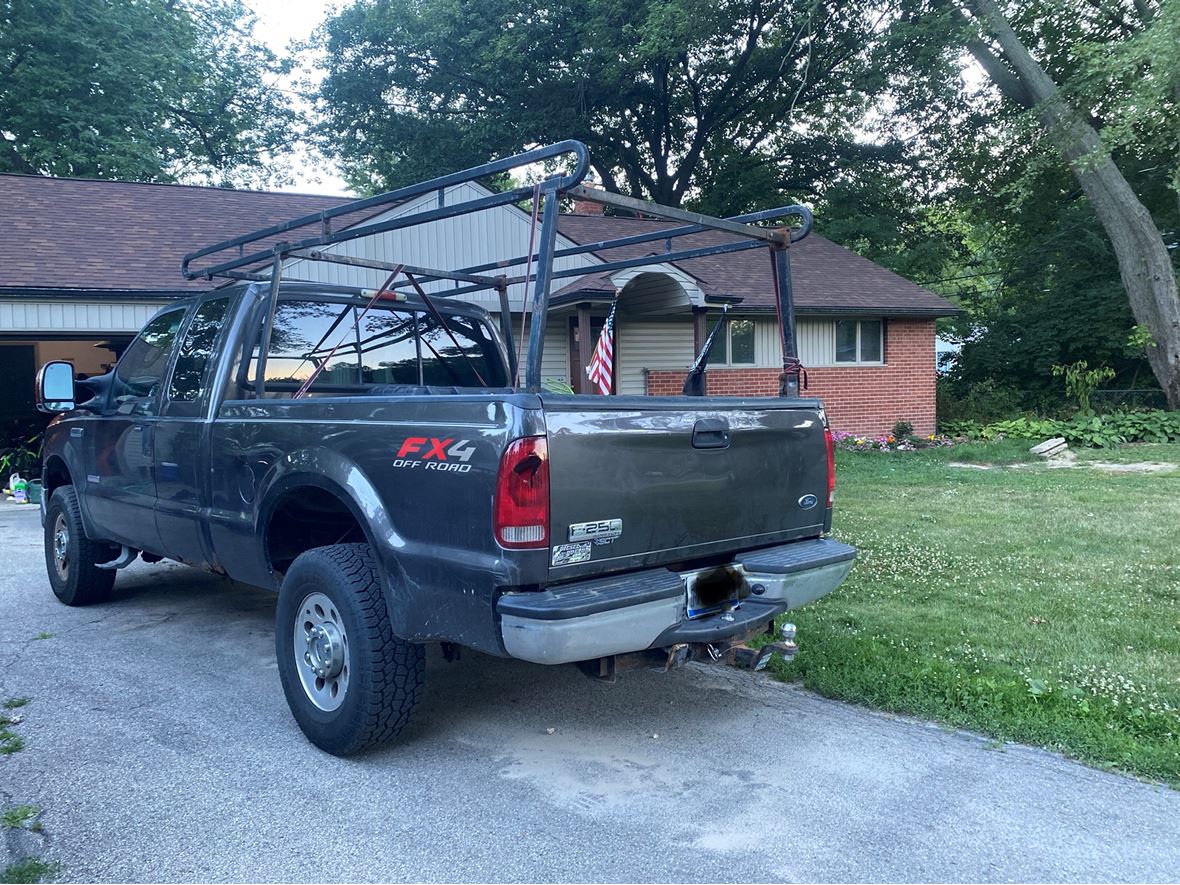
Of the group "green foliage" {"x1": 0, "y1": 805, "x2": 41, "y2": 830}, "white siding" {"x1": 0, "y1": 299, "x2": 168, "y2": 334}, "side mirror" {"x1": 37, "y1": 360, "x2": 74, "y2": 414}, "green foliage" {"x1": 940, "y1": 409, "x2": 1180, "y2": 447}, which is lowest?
"green foliage" {"x1": 0, "y1": 805, "x2": 41, "y2": 830}

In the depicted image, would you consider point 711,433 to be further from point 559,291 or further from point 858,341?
point 858,341

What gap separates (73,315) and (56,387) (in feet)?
26.0

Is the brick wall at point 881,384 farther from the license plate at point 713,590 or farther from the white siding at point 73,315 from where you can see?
the license plate at point 713,590

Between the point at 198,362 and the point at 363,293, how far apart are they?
3.21 ft

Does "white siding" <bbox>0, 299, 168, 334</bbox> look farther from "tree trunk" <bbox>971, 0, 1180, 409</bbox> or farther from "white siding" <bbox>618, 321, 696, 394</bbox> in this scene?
"tree trunk" <bbox>971, 0, 1180, 409</bbox>

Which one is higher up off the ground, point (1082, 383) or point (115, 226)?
point (115, 226)

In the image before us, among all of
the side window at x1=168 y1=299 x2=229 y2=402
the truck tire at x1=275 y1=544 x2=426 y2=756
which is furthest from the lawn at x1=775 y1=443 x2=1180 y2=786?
the side window at x1=168 y1=299 x2=229 y2=402

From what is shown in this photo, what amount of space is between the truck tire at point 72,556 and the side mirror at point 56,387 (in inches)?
29.0

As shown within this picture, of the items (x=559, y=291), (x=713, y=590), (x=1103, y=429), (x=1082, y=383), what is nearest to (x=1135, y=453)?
(x=1103, y=429)

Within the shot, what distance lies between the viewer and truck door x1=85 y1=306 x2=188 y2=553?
529 centimetres

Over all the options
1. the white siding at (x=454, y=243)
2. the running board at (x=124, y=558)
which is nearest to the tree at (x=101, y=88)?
the white siding at (x=454, y=243)

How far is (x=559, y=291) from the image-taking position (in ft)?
47.9

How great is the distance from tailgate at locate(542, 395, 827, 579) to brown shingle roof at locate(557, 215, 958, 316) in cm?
1193

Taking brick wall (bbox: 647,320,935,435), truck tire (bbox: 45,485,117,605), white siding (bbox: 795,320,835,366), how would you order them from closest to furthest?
truck tire (bbox: 45,485,117,605)
brick wall (bbox: 647,320,935,435)
white siding (bbox: 795,320,835,366)
